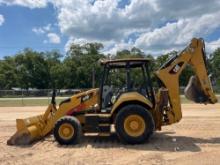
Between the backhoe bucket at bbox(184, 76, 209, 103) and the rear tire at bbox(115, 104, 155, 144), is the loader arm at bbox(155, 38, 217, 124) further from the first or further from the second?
the rear tire at bbox(115, 104, 155, 144)

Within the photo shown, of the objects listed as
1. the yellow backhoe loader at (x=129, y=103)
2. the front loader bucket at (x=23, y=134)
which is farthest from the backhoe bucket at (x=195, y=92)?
the front loader bucket at (x=23, y=134)

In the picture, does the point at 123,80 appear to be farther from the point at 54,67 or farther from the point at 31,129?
the point at 54,67

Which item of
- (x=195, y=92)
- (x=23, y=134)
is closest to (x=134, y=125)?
(x=195, y=92)

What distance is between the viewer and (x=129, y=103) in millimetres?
12672

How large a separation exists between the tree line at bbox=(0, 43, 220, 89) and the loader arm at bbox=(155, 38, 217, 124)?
229 feet

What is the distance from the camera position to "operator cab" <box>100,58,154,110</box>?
12.9 meters

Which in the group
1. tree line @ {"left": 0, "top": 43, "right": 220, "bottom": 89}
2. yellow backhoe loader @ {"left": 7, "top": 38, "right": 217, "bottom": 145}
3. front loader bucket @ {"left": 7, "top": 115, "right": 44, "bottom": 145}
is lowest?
front loader bucket @ {"left": 7, "top": 115, "right": 44, "bottom": 145}

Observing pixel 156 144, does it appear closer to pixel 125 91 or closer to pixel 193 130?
pixel 125 91

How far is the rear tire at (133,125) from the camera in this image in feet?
40.5

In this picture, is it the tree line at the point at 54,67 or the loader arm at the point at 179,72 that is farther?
the tree line at the point at 54,67

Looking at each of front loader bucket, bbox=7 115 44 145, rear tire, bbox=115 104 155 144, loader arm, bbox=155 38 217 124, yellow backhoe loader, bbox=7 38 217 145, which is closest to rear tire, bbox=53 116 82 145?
yellow backhoe loader, bbox=7 38 217 145

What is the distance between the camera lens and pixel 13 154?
37.2 ft

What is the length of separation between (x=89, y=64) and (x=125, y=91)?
75.4m

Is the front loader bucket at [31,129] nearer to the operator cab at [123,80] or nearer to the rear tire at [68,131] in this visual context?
the rear tire at [68,131]
